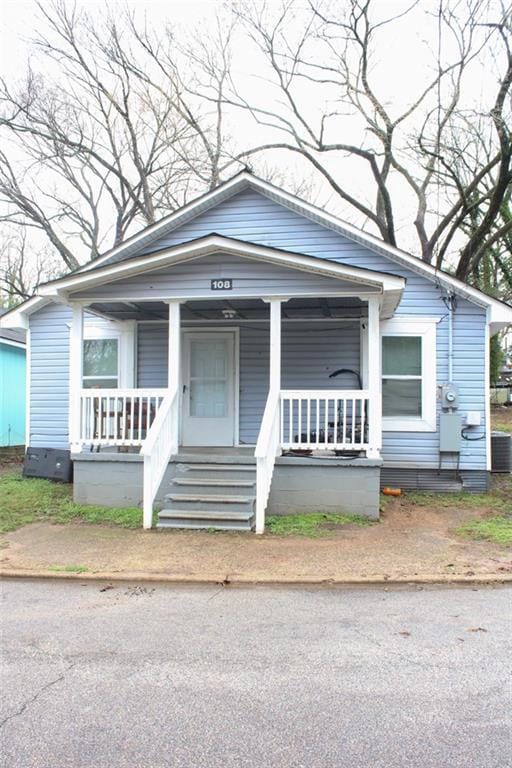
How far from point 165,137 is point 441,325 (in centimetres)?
1594

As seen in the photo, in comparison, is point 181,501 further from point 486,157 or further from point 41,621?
point 486,157

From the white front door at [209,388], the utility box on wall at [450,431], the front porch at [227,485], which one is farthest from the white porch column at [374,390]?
the white front door at [209,388]

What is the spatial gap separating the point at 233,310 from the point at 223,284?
177 cm

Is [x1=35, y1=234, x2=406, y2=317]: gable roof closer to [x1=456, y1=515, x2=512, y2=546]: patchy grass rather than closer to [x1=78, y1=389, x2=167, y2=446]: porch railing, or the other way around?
[x1=78, y1=389, x2=167, y2=446]: porch railing

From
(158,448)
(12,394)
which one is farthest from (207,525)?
(12,394)

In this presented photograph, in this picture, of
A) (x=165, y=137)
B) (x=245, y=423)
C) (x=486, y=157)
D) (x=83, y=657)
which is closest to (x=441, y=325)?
(x=245, y=423)

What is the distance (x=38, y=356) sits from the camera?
37.9ft

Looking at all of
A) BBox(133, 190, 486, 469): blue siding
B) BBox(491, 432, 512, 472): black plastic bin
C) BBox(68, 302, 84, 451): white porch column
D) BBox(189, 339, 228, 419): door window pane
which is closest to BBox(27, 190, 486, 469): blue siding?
BBox(133, 190, 486, 469): blue siding

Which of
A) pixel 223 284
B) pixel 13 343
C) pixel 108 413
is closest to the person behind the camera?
pixel 223 284

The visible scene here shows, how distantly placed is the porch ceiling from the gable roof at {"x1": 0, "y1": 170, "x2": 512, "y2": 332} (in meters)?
0.93

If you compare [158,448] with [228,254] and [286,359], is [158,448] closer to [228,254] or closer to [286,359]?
[228,254]

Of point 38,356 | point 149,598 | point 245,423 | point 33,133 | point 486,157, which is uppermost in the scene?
point 33,133

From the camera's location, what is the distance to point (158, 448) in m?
7.59

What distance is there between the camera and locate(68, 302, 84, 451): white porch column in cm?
838
